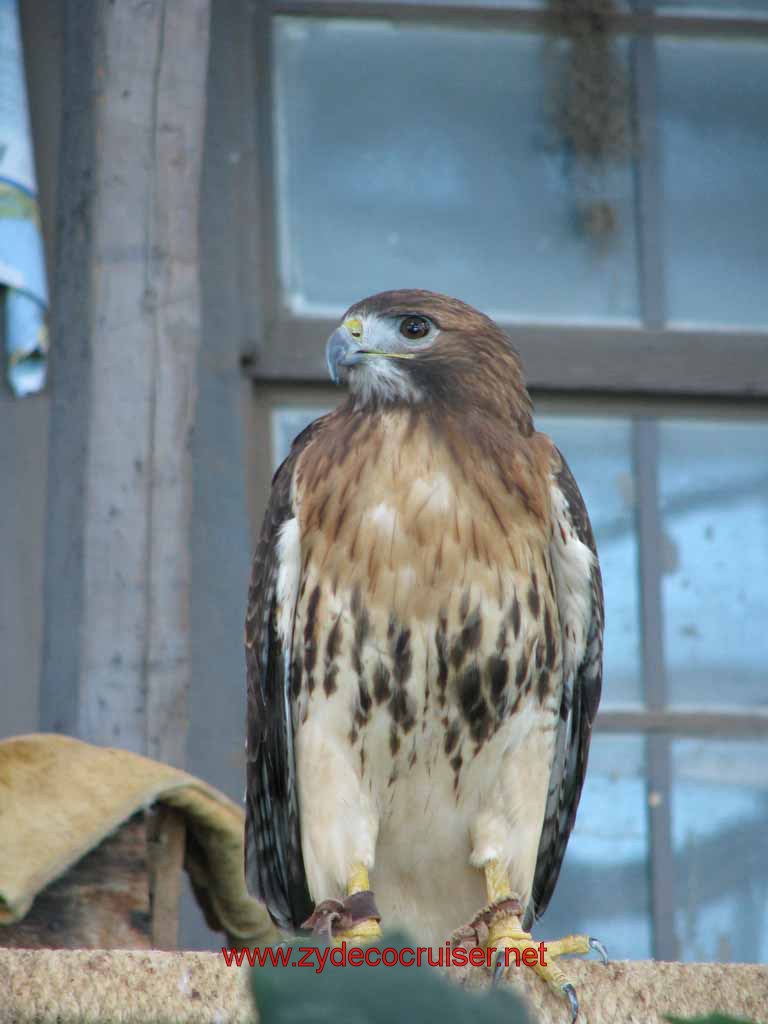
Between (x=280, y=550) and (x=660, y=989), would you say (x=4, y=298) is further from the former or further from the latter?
(x=660, y=989)

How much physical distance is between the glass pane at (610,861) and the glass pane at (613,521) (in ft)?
0.74

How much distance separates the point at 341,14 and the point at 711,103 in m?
1.45

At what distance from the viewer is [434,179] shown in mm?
5922

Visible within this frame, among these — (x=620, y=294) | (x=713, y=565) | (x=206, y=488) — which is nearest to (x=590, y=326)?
(x=620, y=294)

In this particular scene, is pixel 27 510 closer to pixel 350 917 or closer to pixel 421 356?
pixel 421 356

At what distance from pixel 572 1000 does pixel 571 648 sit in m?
0.97

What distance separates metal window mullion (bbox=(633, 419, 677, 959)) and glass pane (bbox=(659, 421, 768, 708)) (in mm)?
40

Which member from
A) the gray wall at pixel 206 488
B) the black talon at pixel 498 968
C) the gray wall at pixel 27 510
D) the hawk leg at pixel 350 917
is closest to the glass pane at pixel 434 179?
the gray wall at pixel 206 488

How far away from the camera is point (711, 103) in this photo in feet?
20.0

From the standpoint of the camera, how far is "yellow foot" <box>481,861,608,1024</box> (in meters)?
2.61

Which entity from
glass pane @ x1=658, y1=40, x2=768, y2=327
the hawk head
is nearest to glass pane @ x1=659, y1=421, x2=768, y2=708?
glass pane @ x1=658, y1=40, x2=768, y2=327

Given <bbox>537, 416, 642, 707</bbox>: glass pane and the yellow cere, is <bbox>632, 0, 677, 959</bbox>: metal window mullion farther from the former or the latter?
the yellow cere

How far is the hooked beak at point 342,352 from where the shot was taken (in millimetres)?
3301

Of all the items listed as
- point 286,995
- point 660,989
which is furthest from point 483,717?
point 286,995
